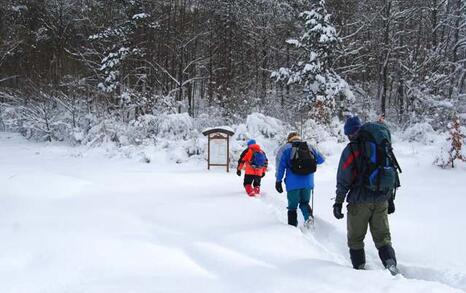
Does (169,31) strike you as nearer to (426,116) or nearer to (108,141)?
(108,141)

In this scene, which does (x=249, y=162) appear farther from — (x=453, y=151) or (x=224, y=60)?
(x=224, y=60)

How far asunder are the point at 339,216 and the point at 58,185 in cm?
694

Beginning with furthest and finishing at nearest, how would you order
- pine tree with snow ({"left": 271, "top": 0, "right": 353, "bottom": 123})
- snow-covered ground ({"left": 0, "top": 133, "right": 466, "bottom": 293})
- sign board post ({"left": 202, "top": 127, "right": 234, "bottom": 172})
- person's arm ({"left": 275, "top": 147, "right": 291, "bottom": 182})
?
1. pine tree with snow ({"left": 271, "top": 0, "right": 353, "bottom": 123})
2. sign board post ({"left": 202, "top": 127, "right": 234, "bottom": 172})
3. person's arm ({"left": 275, "top": 147, "right": 291, "bottom": 182})
4. snow-covered ground ({"left": 0, "top": 133, "right": 466, "bottom": 293})

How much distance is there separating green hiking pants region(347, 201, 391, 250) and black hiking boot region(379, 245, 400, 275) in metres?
0.05

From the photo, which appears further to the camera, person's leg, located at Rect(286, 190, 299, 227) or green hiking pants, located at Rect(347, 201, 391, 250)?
person's leg, located at Rect(286, 190, 299, 227)

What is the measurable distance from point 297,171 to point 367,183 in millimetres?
2105

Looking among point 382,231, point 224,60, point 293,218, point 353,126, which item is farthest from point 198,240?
point 224,60

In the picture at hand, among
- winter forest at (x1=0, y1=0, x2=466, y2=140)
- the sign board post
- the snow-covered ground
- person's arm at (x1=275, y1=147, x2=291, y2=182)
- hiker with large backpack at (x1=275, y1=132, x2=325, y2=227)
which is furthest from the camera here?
winter forest at (x1=0, y1=0, x2=466, y2=140)

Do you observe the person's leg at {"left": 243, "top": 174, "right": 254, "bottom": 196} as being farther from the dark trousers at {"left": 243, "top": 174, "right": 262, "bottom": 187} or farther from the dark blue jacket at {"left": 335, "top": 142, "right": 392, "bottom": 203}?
the dark blue jacket at {"left": 335, "top": 142, "right": 392, "bottom": 203}

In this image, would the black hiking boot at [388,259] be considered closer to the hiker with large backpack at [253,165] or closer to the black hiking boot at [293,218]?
the black hiking boot at [293,218]

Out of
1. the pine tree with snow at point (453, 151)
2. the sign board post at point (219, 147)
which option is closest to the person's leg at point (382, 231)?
the pine tree with snow at point (453, 151)

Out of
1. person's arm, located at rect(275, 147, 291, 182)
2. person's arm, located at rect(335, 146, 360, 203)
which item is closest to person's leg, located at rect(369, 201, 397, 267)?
person's arm, located at rect(335, 146, 360, 203)

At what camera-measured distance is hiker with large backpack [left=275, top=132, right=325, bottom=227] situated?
6.71m

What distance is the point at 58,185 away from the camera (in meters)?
9.62
